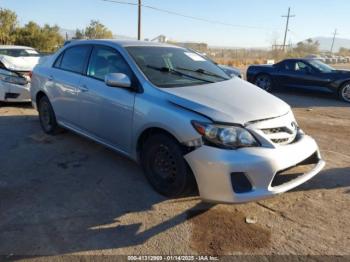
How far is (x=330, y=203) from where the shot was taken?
140 inches

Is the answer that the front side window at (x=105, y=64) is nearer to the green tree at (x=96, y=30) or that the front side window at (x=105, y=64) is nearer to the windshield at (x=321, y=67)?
the windshield at (x=321, y=67)

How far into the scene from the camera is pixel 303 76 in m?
11.1

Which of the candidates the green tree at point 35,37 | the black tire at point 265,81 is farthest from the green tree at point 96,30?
the black tire at point 265,81

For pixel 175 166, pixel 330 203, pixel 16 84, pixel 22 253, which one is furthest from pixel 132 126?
pixel 16 84

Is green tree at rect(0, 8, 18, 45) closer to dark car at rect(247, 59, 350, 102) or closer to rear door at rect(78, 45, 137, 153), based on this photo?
dark car at rect(247, 59, 350, 102)

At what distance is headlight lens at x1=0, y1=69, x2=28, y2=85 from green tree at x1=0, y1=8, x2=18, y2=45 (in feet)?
87.5

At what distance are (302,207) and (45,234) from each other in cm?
250

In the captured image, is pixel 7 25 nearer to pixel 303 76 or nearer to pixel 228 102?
pixel 303 76

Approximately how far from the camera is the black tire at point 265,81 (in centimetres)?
1212

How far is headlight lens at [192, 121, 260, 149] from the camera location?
3008 mm

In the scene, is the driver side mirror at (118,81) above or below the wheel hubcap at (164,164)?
above

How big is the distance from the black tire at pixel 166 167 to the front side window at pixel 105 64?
0.89m

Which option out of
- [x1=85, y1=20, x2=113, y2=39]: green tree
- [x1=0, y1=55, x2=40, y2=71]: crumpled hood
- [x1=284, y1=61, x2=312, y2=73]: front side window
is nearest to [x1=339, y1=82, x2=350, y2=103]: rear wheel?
[x1=284, y1=61, x2=312, y2=73]: front side window

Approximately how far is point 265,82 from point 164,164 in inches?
381
